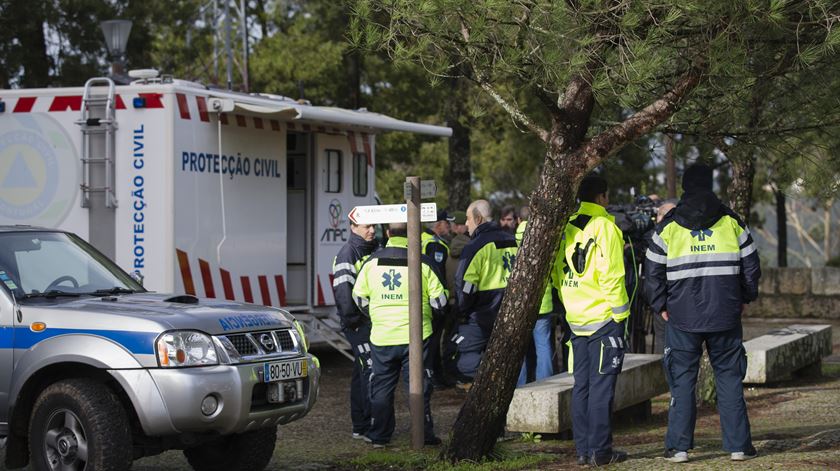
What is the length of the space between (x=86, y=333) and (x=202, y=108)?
518 cm

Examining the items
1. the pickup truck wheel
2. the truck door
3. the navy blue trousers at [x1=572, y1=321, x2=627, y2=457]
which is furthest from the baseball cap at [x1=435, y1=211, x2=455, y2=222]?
the pickup truck wheel

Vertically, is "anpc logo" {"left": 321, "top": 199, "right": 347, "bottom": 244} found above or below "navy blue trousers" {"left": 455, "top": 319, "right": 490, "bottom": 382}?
above

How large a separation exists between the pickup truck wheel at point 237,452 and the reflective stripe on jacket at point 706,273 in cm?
256

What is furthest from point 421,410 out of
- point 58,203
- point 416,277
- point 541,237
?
point 58,203

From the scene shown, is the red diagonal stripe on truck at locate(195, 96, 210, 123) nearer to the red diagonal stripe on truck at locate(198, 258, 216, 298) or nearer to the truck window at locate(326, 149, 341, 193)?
the red diagonal stripe on truck at locate(198, 258, 216, 298)

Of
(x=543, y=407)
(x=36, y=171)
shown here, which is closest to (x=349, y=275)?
(x=543, y=407)

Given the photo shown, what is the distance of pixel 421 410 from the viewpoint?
859 cm

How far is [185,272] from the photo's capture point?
37.7ft

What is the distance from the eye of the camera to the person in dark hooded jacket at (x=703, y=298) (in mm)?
7594

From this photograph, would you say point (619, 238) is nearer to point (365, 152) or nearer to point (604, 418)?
point (604, 418)

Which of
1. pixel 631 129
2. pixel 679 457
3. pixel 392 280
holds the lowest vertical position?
pixel 679 457

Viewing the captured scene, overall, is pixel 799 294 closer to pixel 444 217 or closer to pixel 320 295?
pixel 444 217

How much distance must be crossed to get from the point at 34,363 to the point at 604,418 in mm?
3367

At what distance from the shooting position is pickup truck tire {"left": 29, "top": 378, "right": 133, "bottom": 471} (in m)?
6.74
